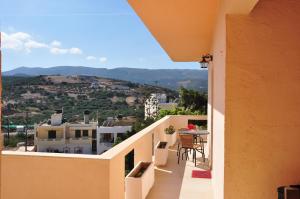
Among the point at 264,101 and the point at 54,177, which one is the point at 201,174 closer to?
the point at 54,177

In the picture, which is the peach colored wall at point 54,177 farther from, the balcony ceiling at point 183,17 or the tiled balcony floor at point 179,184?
the balcony ceiling at point 183,17

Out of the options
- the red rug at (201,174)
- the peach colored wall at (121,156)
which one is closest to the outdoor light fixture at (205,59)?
the peach colored wall at (121,156)

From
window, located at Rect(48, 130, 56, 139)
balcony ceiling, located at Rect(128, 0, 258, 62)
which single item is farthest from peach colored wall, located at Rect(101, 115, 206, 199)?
window, located at Rect(48, 130, 56, 139)

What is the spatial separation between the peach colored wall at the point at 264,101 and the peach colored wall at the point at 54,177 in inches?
62.0

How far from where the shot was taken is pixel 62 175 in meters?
3.90

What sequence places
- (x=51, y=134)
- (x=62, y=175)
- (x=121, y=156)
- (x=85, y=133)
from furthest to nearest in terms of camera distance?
1. (x=85, y=133)
2. (x=51, y=134)
3. (x=121, y=156)
4. (x=62, y=175)

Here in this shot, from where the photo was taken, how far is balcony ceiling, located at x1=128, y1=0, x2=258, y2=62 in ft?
12.5

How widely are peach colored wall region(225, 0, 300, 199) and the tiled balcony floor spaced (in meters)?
2.13

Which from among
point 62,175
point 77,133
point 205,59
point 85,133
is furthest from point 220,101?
point 77,133

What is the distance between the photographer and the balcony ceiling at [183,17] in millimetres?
3814

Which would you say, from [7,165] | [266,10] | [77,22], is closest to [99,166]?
[7,165]

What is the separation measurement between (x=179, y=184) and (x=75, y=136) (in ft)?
100

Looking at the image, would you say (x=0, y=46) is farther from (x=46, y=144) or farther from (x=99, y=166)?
(x=46, y=144)

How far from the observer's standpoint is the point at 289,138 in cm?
298
